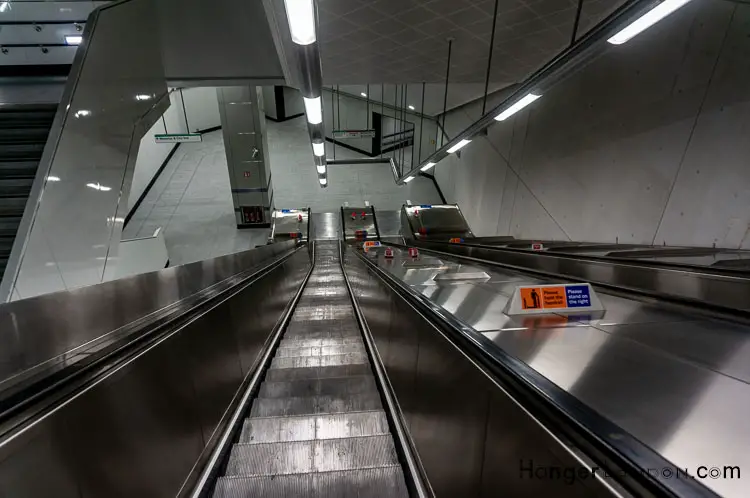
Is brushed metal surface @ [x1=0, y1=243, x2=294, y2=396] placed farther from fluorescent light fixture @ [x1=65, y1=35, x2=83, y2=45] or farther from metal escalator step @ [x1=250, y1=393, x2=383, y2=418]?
fluorescent light fixture @ [x1=65, y1=35, x2=83, y2=45]

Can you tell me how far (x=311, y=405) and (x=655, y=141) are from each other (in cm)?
536

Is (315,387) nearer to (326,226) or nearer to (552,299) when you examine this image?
(552,299)

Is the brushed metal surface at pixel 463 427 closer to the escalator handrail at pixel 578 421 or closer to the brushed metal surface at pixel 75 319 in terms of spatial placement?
the escalator handrail at pixel 578 421

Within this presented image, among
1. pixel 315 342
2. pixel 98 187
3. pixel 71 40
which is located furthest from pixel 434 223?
pixel 71 40

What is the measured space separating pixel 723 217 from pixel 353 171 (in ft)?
54.2

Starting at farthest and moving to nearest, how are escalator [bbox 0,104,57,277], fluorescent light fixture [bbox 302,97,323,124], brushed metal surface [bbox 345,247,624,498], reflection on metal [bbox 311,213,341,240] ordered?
reflection on metal [bbox 311,213,341,240] → fluorescent light fixture [bbox 302,97,323,124] → escalator [bbox 0,104,57,277] → brushed metal surface [bbox 345,247,624,498]

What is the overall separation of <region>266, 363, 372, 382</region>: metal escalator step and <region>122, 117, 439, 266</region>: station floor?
318 inches

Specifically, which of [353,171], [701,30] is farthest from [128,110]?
[353,171]

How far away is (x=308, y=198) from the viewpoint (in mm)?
16219

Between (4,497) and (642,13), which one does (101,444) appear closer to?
(4,497)

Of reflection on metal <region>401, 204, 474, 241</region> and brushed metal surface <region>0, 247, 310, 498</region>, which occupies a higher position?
reflection on metal <region>401, 204, 474, 241</region>

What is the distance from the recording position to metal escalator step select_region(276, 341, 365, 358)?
140 inches

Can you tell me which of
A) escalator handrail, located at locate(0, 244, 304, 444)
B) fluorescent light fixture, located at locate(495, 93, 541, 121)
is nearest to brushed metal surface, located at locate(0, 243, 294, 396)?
escalator handrail, located at locate(0, 244, 304, 444)

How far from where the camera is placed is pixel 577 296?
1.71 metres
